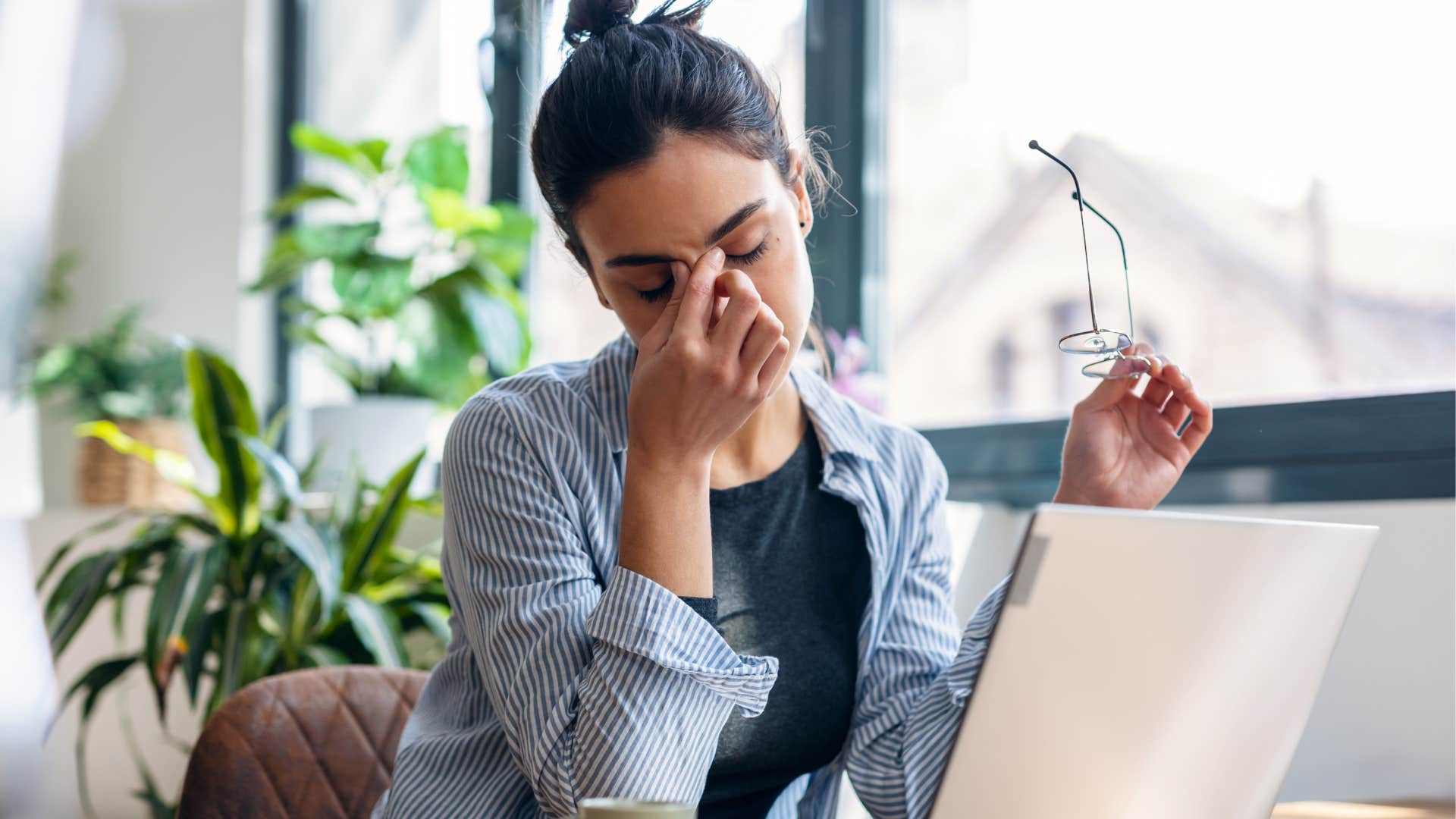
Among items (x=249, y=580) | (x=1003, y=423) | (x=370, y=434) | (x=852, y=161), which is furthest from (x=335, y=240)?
(x=1003, y=423)

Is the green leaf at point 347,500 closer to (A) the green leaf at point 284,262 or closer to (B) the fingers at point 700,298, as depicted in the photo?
(A) the green leaf at point 284,262

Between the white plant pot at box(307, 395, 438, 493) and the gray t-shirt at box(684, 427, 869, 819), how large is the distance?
58.6 inches

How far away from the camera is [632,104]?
3.16 ft

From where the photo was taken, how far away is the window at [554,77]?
1.19 m

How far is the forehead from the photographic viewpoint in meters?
0.93

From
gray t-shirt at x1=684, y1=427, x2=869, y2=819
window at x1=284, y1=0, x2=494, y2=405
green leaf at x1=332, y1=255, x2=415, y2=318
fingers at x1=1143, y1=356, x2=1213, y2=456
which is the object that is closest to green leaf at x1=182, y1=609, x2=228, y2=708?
green leaf at x1=332, y1=255, x2=415, y2=318

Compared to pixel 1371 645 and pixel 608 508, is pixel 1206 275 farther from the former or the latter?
pixel 608 508

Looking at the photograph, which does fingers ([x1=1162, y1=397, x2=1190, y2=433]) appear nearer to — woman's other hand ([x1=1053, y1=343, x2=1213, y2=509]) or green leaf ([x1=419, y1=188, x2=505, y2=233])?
woman's other hand ([x1=1053, y1=343, x2=1213, y2=509])

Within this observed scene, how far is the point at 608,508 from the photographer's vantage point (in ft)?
3.34

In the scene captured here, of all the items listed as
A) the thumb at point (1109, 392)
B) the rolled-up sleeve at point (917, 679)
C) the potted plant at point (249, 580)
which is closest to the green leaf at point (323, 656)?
the potted plant at point (249, 580)

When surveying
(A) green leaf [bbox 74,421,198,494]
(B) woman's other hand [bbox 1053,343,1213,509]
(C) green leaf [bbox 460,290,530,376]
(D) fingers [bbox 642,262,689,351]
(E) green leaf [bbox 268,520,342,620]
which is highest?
(D) fingers [bbox 642,262,689,351]

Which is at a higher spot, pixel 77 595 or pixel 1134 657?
pixel 1134 657

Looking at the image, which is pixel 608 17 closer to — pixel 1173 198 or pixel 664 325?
pixel 664 325

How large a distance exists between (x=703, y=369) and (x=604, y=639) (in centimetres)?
20
